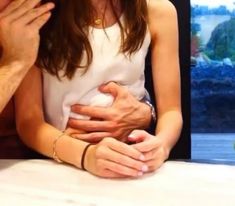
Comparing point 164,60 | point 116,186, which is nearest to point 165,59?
point 164,60

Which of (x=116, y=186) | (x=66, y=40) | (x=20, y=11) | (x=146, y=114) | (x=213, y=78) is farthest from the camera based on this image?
(x=213, y=78)

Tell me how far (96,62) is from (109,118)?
6.3 inches

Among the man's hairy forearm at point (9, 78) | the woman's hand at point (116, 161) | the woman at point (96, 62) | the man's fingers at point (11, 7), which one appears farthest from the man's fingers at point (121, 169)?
the man's fingers at point (11, 7)

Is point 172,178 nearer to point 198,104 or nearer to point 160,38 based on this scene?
point 160,38

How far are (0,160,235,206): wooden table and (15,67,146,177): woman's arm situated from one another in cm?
3

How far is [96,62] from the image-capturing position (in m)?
1.32

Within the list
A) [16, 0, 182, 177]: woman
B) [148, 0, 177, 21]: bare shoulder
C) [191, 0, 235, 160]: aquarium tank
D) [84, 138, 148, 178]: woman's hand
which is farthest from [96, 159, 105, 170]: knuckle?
[191, 0, 235, 160]: aquarium tank

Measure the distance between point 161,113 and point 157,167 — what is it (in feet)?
1.13

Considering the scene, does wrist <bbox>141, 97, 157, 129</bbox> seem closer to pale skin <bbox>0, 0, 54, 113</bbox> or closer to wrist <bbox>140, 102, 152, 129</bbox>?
wrist <bbox>140, 102, 152, 129</bbox>

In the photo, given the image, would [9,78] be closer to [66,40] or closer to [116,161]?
[66,40]

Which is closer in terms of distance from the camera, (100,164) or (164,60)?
(100,164)

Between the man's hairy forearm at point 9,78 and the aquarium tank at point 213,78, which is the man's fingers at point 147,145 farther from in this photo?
the aquarium tank at point 213,78

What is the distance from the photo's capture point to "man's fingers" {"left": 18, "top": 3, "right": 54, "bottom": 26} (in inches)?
46.0

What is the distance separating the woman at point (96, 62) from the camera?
130 cm
